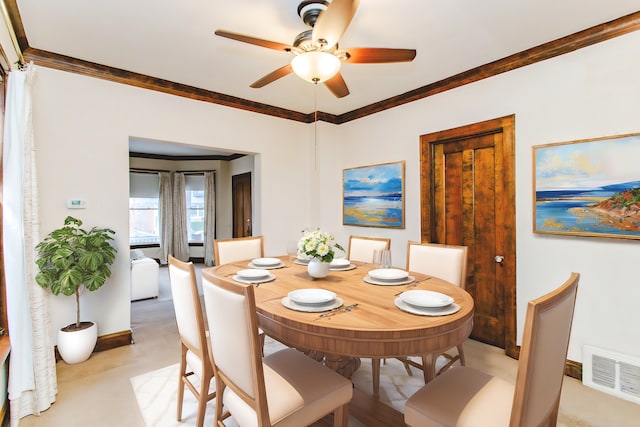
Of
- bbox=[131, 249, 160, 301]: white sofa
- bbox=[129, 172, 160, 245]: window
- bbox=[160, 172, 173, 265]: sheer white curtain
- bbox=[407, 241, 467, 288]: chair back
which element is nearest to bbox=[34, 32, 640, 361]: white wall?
bbox=[407, 241, 467, 288]: chair back

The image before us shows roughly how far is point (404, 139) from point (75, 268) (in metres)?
3.49

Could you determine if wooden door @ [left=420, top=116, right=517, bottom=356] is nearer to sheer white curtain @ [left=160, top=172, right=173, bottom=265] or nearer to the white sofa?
the white sofa

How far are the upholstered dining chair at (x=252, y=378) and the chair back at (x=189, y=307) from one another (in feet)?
0.56

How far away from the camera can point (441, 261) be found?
2.43 metres

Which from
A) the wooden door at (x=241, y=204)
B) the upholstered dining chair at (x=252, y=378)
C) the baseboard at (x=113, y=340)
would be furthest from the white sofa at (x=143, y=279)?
the upholstered dining chair at (x=252, y=378)

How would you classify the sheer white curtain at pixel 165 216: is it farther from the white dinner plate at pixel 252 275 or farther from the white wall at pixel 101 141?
the white dinner plate at pixel 252 275

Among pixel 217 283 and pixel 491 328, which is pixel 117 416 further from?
pixel 491 328

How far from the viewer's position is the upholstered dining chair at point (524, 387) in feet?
3.41

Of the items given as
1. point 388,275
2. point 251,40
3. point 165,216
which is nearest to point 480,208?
point 388,275

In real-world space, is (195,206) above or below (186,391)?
above

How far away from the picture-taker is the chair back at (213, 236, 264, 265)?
2.96 metres

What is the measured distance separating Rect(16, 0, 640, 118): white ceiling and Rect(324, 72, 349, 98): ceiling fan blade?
1.36ft

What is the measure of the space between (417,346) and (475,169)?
2.48 meters

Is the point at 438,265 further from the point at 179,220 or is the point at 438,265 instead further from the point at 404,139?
the point at 179,220
